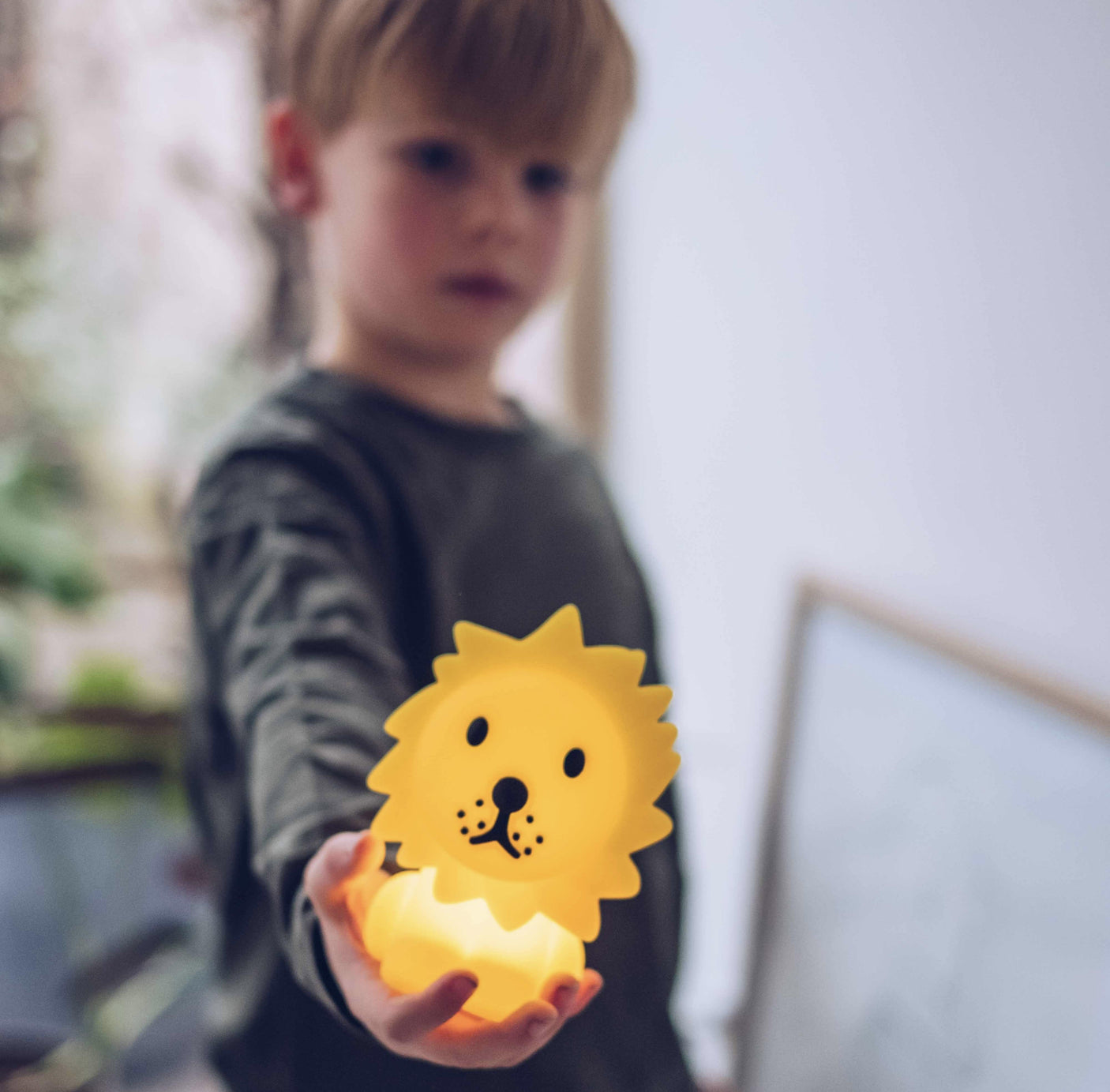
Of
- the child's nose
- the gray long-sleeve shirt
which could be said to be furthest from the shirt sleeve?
the child's nose

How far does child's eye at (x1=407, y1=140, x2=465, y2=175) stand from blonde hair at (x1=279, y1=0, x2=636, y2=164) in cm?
1

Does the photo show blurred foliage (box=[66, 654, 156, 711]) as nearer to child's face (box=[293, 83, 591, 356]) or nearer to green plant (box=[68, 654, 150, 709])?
green plant (box=[68, 654, 150, 709])

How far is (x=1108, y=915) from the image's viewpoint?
38 cm

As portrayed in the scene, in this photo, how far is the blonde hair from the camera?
293 millimetres

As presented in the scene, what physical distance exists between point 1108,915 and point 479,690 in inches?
14.0

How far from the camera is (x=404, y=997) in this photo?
7.6 inches

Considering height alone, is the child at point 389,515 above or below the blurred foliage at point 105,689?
above

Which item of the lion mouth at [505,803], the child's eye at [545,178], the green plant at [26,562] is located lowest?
the green plant at [26,562]

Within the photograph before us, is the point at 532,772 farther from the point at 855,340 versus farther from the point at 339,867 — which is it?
the point at 855,340

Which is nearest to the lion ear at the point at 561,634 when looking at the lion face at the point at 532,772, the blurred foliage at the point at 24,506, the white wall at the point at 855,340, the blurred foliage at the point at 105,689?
the lion face at the point at 532,772

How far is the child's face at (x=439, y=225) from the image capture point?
311mm

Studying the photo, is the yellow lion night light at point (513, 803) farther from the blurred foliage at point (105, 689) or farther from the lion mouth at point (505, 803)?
the blurred foliage at point (105, 689)

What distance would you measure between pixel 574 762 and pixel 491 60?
242mm

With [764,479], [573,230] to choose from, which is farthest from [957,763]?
[573,230]
